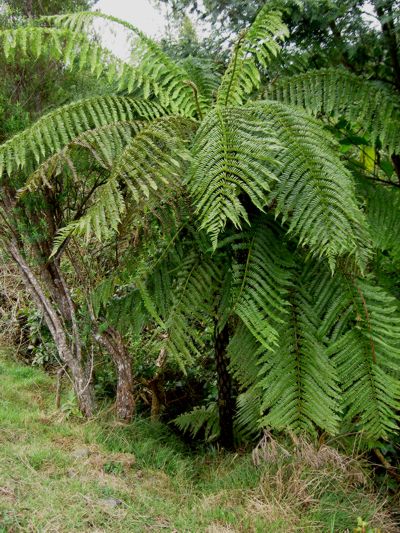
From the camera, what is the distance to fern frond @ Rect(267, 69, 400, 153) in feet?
7.98

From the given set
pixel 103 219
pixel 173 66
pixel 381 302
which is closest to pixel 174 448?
pixel 381 302

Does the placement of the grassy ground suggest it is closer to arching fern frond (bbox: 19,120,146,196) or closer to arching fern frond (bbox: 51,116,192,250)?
arching fern frond (bbox: 51,116,192,250)

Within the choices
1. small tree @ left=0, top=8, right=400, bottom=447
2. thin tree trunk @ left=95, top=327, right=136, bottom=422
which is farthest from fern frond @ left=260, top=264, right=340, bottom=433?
thin tree trunk @ left=95, top=327, right=136, bottom=422

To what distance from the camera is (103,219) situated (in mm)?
1903

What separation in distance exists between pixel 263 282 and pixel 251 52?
3.66 ft

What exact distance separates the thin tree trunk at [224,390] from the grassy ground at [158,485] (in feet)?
0.45

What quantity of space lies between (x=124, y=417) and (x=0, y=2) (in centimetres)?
284

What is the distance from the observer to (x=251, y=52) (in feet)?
8.10

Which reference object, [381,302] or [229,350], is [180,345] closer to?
[229,350]

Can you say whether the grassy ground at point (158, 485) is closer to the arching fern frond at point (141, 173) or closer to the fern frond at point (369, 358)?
the fern frond at point (369, 358)

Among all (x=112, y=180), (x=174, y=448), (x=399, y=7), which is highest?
(x=399, y=7)

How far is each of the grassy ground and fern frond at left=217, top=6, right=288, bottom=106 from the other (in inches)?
73.3

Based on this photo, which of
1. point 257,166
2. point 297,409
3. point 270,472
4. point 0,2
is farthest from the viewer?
point 0,2

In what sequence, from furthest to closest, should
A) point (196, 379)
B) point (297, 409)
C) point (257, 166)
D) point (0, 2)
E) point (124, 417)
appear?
point (196, 379)
point (124, 417)
point (0, 2)
point (297, 409)
point (257, 166)
